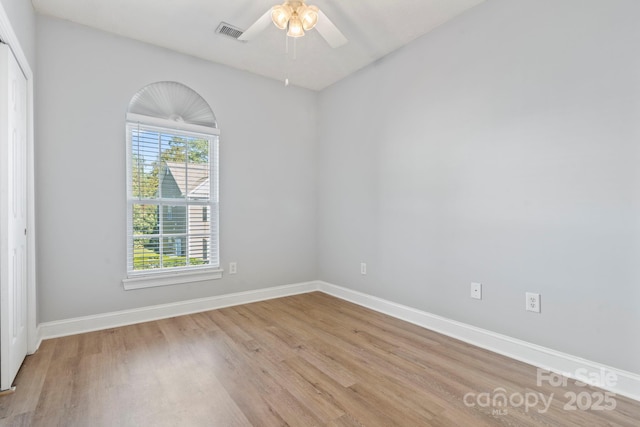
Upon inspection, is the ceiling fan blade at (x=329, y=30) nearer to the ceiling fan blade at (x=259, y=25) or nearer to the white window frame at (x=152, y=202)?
the ceiling fan blade at (x=259, y=25)

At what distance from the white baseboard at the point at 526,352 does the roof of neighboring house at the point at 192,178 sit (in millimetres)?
2297

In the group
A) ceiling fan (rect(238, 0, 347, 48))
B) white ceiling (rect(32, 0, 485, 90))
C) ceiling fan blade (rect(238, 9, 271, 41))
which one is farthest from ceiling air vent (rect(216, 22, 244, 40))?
ceiling fan (rect(238, 0, 347, 48))

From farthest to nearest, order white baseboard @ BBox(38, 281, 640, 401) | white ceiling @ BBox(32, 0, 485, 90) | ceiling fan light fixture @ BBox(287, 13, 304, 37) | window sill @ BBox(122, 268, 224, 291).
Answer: window sill @ BBox(122, 268, 224, 291)
white ceiling @ BBox(32, 0, 485, 90)
ceiling fan light fixture @ BBox(287, 13, 304, 37)
white baseboard @ BBox(38, 281, 640, 401)

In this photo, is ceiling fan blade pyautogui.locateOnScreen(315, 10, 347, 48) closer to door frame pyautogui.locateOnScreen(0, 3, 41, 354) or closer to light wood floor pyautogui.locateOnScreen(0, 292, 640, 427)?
door frame pyautogui.locateOnScreen(0, 3, 41, 354)

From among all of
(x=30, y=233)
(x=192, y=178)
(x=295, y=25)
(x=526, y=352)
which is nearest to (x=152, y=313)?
(x=30, y=233)

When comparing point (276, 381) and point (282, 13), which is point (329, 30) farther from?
point (276, 381)

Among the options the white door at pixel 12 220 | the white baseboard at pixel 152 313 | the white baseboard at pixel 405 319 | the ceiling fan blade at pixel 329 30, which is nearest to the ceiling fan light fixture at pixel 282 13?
the ceiling fan blade at pixel 329 30

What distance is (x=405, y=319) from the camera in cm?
305

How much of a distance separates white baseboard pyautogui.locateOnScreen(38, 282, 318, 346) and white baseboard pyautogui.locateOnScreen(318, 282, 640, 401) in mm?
1361

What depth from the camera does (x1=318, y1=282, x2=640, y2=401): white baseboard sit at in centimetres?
183

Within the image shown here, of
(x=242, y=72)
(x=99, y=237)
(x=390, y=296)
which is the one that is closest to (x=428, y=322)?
(x=390, y=296)

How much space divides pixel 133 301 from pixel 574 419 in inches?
134

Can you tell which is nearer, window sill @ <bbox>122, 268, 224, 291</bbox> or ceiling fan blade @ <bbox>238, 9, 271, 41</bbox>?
ceiling fan blade @ <bbox>238, 9, 271, 41</bbox>

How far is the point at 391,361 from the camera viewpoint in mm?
2223
